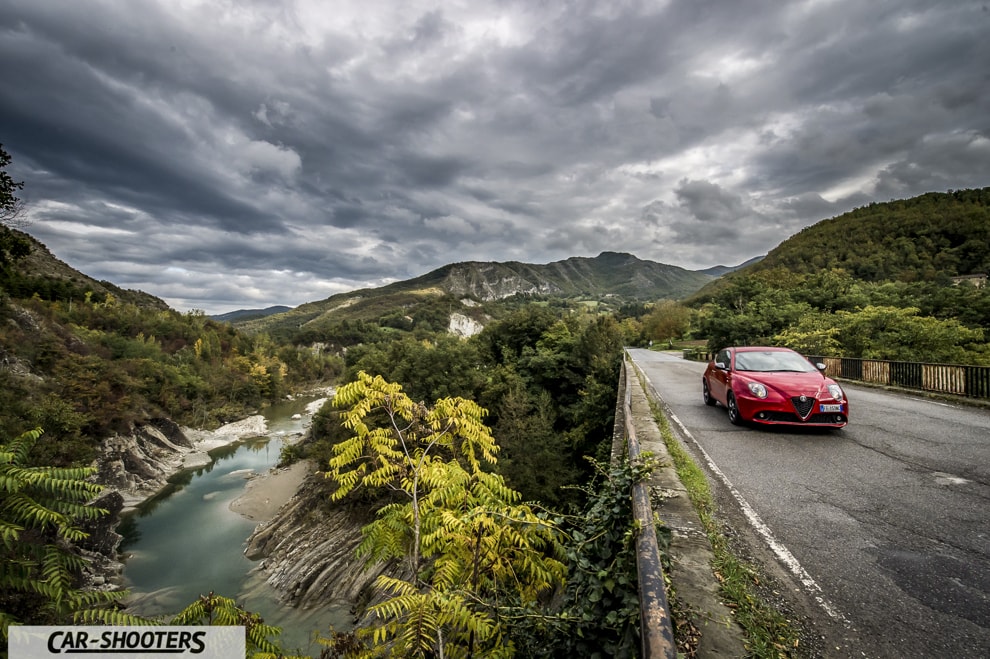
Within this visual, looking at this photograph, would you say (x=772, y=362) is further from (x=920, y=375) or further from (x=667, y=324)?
(x=667, y=324)

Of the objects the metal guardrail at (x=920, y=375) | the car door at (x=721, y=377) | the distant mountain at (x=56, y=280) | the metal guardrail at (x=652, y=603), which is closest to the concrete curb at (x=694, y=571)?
the metal guardrail at (x=652, y=603)

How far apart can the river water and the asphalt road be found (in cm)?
1647

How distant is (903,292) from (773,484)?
43576mm

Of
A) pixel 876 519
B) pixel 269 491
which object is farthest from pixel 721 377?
pixel 269 491

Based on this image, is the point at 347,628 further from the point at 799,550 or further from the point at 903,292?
the point at 903,292

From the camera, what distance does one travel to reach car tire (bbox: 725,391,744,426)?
8.46 metres

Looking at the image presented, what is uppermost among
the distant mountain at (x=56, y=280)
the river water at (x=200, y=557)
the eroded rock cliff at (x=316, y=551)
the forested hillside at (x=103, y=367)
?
the distant mountain at (x=56, y=280)

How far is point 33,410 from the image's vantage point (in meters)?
31.3

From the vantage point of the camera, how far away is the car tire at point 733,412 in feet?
27.8

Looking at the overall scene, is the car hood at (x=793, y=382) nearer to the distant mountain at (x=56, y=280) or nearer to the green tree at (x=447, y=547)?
the green tree at (x=447, y=547)

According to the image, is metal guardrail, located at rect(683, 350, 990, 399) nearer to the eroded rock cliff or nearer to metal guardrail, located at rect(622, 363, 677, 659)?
metal guardrail, located at rect(622, 363, 677, 659)

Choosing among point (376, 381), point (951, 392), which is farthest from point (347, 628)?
point (951, 392)

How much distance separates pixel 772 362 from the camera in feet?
29.0

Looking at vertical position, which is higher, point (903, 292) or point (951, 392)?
point (903, 292)
